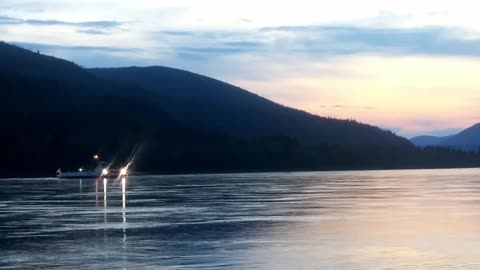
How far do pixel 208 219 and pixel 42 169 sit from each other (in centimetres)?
13923

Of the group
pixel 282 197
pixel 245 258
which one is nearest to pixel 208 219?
pixel 245 258

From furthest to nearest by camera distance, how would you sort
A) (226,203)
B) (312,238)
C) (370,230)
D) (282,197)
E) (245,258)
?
1. (282,197)
2. (226,203)
3. (370,230)
4. (312,238)
5. (245,258)

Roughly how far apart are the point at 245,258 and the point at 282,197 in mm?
33093

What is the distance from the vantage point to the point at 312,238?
106ft

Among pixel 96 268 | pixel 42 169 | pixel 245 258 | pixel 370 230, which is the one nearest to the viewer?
pixel 96 268

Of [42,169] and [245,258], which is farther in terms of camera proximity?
[42,169]

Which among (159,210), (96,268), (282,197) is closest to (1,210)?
(159,210)

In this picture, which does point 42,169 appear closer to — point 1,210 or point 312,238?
point 1,210

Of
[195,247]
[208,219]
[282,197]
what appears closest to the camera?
[195,247]

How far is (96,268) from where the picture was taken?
2541 cm

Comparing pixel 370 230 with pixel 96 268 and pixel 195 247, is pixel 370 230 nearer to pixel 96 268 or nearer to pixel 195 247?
pixel 195 247

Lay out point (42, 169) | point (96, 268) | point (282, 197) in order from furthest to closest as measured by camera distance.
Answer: point (42, 169) < point (282, 197) < point (96, 268)

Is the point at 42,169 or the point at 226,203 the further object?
the point at 42,169

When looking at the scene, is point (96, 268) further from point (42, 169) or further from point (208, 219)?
point (42, 169)
